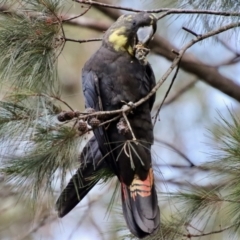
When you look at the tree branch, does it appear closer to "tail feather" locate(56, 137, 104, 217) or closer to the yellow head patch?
the yellow head patch

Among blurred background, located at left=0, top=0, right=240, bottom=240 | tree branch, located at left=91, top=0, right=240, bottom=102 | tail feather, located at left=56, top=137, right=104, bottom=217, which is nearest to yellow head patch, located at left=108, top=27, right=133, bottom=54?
blurred background, located at left=0, top=0, right=240, bottom=240

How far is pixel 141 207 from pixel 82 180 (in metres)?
0.17

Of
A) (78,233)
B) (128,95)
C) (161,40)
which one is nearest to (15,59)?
(128,95)

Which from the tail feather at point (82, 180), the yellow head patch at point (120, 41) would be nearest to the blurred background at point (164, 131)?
the tail feather at point (82, 180)

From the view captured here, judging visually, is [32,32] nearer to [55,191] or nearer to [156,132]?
[55,191]

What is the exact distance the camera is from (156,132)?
328 cm

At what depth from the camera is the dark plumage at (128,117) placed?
1.70 meters

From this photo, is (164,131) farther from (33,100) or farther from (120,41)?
(33,100)

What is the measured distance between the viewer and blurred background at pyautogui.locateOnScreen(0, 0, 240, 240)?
2029mm

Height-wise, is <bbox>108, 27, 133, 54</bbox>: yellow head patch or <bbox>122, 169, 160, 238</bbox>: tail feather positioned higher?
<bbox>108, 27, 133, 54</bbox>: yellow head patch

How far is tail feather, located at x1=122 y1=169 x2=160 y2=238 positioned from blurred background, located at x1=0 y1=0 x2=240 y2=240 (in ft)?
0.17

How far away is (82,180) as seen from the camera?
5.52 feet

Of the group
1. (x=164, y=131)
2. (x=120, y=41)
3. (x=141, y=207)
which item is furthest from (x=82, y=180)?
(x=164, y=131)

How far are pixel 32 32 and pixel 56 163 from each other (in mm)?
329
